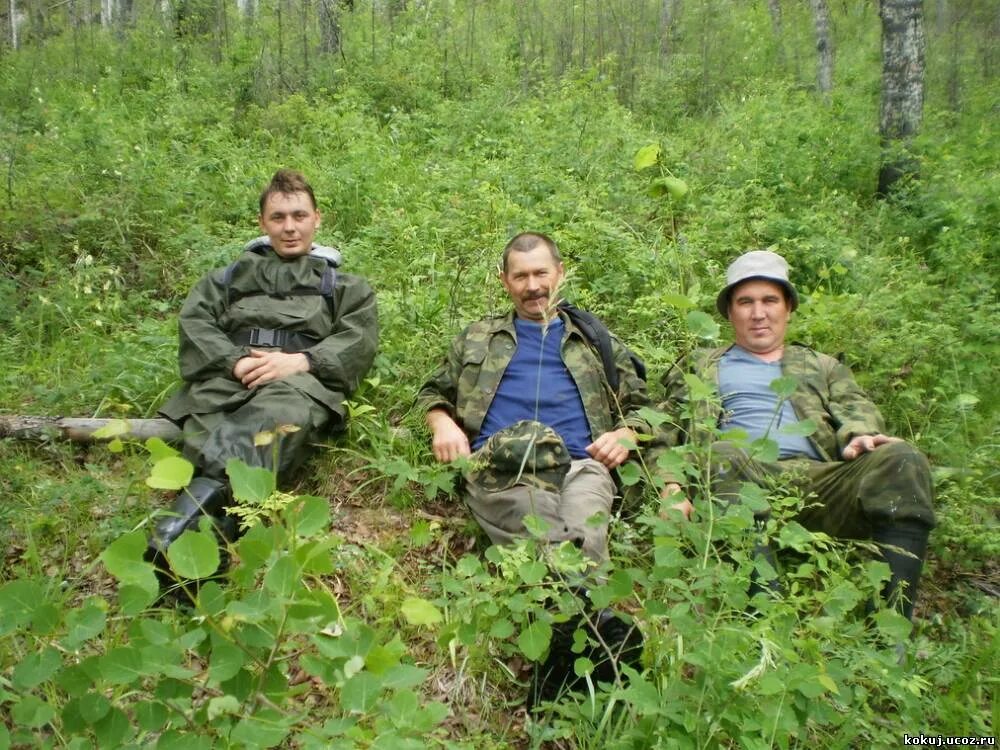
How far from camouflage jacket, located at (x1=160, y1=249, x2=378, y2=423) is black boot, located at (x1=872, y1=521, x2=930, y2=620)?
7.87 feet


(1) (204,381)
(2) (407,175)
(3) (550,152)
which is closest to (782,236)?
(3) (550,152)

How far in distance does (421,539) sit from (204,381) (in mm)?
2090

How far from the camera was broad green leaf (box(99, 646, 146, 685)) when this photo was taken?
140 centimetres

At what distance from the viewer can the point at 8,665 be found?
2.51 m

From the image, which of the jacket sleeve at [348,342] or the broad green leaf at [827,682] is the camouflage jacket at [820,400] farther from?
Result: the jacket sleeve at [348,342]

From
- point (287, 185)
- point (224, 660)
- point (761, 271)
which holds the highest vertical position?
point (287, 185)

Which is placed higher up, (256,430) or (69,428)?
(256,430)

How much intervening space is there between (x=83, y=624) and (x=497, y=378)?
2.26 metres

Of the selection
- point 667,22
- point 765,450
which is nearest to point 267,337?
point 765,450

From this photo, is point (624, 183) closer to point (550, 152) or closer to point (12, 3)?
point (550, 152)

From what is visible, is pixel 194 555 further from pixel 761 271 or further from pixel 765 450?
pixel 761 271

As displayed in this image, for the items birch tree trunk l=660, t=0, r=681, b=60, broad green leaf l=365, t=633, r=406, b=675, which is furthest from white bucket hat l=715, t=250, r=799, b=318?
birch tree trunk l=660, t=0, r=681, b=60

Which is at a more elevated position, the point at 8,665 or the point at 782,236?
the point at 782,236

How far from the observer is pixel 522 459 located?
3.15m
